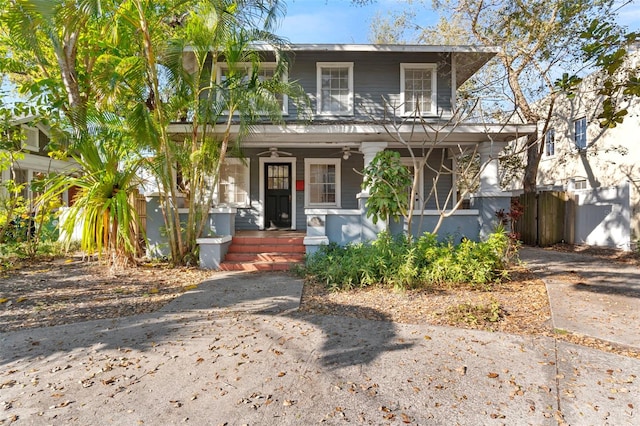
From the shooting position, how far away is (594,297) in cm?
521

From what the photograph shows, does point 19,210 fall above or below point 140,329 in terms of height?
above

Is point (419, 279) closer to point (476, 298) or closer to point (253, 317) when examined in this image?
point (476, 298)

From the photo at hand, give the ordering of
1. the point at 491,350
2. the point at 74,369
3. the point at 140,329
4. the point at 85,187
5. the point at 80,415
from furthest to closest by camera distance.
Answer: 1. the point at 85,187
2. the point at 140,329
3. the point at 491,350
4. the point at 74,369
5. the point at 80,415

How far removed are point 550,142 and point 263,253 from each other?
14.8m

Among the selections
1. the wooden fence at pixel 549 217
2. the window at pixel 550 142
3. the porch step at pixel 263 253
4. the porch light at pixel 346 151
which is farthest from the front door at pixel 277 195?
the window at pixel 550 142

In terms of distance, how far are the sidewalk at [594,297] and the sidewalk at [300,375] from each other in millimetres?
708

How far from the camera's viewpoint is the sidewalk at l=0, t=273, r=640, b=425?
2451mm

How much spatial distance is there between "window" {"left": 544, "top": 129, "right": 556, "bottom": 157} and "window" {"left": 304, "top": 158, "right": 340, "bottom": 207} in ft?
35.4

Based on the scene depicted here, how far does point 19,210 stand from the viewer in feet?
27.5

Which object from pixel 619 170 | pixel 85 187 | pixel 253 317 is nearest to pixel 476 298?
pixel 253 317

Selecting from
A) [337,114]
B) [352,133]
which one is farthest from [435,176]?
[352,133]

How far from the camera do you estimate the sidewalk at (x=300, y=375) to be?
2.45 metres

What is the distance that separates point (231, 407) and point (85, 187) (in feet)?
18.8

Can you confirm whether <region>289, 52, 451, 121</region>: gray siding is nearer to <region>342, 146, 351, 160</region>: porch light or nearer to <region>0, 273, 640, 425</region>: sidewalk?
<region>342, 146, 351, 160</region>: porch light
